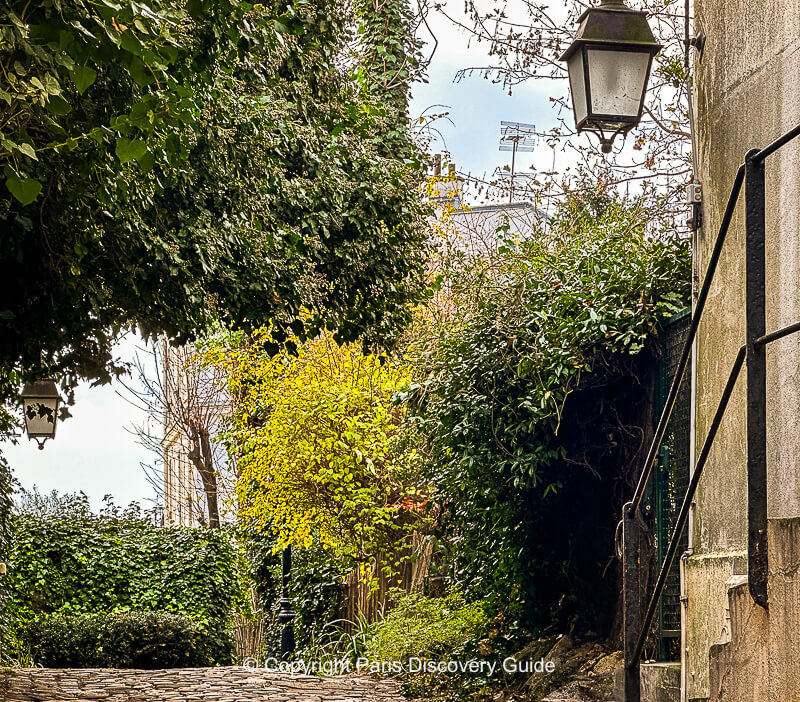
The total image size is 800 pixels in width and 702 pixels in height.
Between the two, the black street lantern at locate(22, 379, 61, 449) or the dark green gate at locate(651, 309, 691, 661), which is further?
the black street lantern at locate(22, 379, 61, 449)

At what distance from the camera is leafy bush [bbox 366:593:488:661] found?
11.1 metres

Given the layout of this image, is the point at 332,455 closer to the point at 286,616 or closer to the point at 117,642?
the point at 286,616

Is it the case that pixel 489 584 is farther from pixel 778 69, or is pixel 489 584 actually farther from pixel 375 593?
pixel 778 69

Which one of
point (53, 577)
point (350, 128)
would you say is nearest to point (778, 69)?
point (350, 128)

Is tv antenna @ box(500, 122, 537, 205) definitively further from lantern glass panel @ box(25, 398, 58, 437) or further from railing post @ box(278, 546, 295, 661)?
railing post @ box(278, 546, 295, 661)

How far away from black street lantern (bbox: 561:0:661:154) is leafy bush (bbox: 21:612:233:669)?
11.8 metres

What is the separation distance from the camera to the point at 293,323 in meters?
9.24

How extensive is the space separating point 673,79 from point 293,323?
4229 mm

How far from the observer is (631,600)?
205 inches

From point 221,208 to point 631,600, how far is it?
460 cm

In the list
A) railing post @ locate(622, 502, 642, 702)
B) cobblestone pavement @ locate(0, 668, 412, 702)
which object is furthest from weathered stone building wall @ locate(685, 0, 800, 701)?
cobblestone pavement @ locate(0, 668, 412, 702)

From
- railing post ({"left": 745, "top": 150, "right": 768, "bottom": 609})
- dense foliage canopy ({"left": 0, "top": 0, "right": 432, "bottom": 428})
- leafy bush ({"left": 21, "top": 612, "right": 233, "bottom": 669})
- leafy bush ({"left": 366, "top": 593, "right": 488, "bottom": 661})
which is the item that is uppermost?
dense foliage canopy ({"left": 0, "top": 0, "right": 432, "bottom": 428})

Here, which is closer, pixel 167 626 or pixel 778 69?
pixel 778 69

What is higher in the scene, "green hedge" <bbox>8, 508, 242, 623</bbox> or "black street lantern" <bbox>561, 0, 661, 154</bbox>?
"black street lantern" <bbox>561, 0, 661, 154</bbox>
